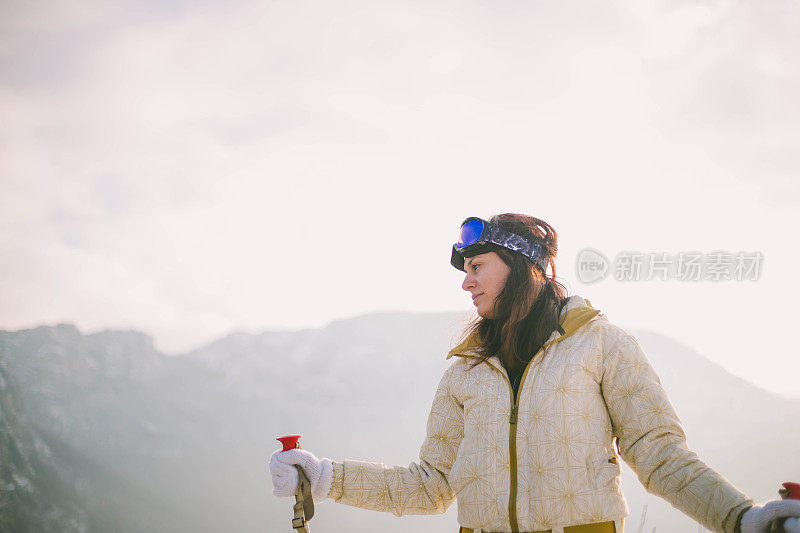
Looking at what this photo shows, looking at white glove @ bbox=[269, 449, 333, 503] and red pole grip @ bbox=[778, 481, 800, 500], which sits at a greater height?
red pole grip @ bbox=[778, 481, 800, 500]

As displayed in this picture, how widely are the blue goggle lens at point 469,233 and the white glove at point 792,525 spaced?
1980 millimetres

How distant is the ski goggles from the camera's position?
3.29m

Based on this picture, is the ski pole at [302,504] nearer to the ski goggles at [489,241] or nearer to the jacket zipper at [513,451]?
the jacket zipper at [513,451]

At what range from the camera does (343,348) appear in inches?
4902

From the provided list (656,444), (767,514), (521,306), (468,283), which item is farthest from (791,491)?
(468,283)

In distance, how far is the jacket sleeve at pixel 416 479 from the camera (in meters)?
3.20

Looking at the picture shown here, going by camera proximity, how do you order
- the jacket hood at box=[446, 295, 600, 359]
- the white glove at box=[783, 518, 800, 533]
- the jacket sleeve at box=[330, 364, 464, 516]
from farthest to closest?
the jacket sleeve at box=[330, 364, 464, 516], the jacket hood at box=[446, 295, 600, 359], the white glove at box=[783, 518, 800, 533]

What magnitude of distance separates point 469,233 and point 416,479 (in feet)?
4.99

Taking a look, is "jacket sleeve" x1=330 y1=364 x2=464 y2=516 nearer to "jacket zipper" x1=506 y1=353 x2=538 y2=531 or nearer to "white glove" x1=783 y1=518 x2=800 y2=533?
"jacket zipper" x1=506 y1=353 x2=538 y2=531

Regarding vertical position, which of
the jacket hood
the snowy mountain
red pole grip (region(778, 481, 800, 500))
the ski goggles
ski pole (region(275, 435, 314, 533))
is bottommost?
the snowy mountain

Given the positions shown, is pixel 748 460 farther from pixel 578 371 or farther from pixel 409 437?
pixel 578 371

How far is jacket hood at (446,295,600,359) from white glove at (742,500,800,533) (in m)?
1.09

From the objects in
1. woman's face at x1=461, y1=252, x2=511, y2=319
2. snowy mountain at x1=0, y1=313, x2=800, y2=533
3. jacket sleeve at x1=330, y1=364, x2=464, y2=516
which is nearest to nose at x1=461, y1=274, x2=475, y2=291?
woman's face at x1=461, y1=252, x2=511, y2=319

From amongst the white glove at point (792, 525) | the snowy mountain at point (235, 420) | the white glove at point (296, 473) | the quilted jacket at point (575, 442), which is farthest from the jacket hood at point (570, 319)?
the snowy mountain at point (235, 420)
